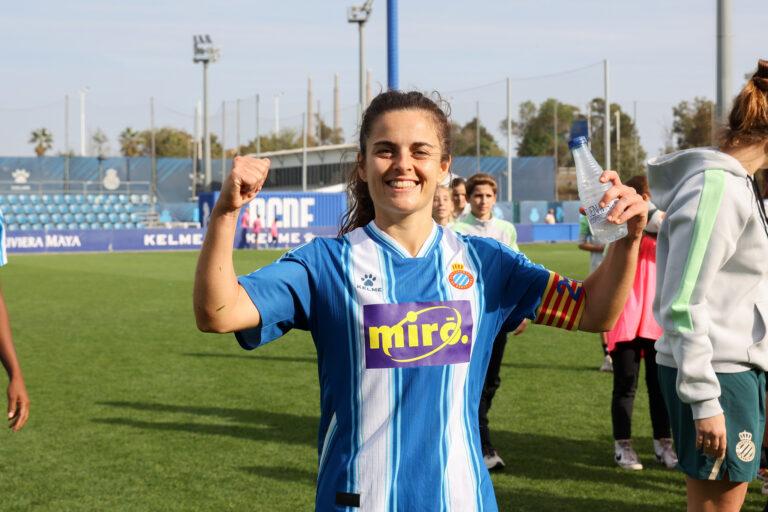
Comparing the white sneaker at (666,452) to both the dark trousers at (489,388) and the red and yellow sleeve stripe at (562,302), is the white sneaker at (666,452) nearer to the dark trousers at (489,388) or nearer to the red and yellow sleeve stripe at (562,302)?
the dark trousers at (489,388)

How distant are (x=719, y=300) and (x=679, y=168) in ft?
1.54

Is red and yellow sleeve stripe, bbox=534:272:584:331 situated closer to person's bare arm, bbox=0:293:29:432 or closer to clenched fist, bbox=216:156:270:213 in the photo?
clenched fist, bbox=216:156:270:213

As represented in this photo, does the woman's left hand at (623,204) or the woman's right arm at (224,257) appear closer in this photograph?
the woman's right arm at (224,257)

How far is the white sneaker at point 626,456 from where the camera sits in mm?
6852

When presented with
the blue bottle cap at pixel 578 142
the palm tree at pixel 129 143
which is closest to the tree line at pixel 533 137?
the palm tree at pixel 129 143

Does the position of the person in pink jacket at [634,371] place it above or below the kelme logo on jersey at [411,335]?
below

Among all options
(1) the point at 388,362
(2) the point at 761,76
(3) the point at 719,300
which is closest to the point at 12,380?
(1) the point at 388,362

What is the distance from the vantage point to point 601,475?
22.0ft

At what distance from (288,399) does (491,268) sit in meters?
6.86

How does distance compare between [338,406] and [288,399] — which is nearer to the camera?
[338,406]

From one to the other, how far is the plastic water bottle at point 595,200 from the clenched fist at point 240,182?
32.7 inches

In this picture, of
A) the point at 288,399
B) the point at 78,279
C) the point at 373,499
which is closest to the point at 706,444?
the point at 373,499

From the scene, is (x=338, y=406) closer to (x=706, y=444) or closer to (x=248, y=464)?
(x=706, y=444)

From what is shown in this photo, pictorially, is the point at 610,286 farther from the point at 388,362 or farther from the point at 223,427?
the point at 223,427
